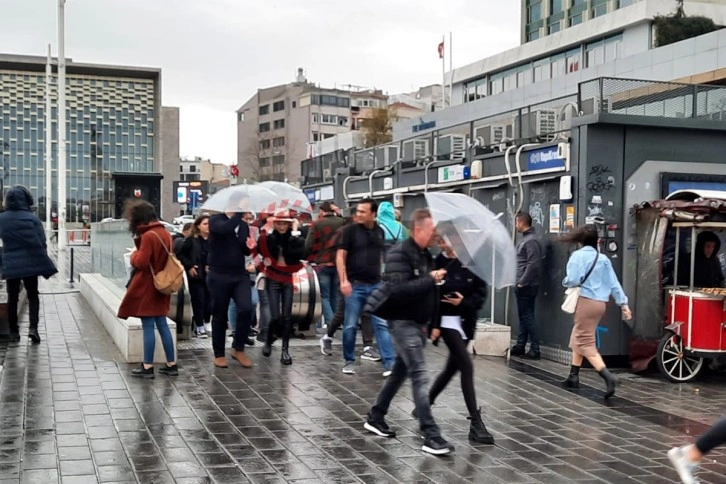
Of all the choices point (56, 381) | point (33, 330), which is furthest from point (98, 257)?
point (56, 381)

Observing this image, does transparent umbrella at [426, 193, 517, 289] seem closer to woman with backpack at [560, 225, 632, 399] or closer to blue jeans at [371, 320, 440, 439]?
blue jeans at [371, 320, 440, 439]

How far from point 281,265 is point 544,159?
12.7ft

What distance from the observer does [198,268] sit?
Result: 11.4 metres

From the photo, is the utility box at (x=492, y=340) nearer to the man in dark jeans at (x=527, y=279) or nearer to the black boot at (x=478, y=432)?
the man in dark jeans at (x=527, y=279)

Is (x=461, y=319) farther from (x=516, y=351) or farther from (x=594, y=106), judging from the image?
(x=594, y=106)

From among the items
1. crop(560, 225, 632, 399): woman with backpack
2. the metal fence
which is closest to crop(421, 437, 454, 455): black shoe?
crop(560, 225, 632, 399): woman with backpack

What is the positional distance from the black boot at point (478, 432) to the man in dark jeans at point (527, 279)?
4361 millimetres

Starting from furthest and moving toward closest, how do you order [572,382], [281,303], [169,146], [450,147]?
[169,146] → [450,147] → [281,303] → [572,382]

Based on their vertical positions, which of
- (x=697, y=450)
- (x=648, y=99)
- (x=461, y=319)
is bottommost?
(x=697, y=450)

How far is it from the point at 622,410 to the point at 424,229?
3142 millimetres

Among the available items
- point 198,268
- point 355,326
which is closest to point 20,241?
point 198,268

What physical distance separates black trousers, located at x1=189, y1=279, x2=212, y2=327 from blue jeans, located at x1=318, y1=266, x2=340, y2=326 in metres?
1.63

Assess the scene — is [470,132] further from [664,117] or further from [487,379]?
[487,379]

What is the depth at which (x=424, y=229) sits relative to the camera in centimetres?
639
